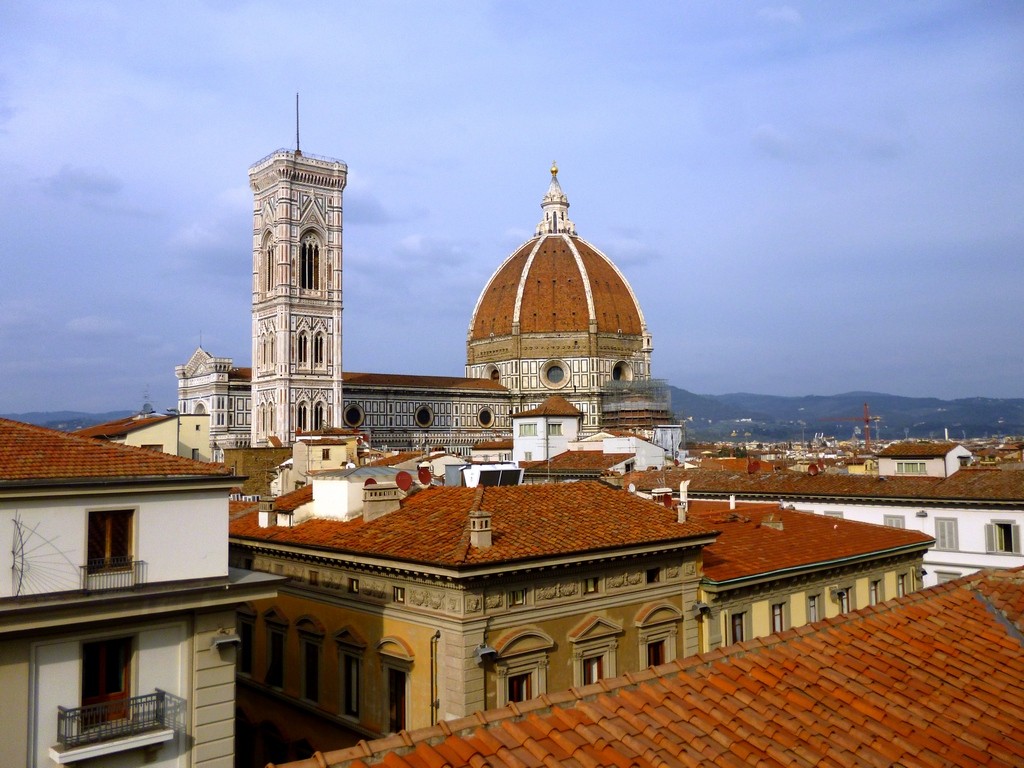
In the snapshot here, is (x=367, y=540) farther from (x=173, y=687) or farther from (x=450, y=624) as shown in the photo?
(x=173, y=687)

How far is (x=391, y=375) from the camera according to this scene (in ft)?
366

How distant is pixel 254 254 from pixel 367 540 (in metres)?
87.5

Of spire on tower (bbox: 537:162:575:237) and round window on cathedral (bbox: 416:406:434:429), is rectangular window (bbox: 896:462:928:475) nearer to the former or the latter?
round window on cathedral (bbox: 416:406:434:429)

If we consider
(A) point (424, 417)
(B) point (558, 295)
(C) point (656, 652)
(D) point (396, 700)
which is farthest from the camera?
(B) point (558, 295)

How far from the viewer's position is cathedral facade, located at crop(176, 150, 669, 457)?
308 ft

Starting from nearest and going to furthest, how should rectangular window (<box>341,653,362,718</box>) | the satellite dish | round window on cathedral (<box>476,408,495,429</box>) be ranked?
rectangular window (<box>341,653,362,718</box>) < the satellite dish < round window on cathedral (<box>476,408,495,429</box>)

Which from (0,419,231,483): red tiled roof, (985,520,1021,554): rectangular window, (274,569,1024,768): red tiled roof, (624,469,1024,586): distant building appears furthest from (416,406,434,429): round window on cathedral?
(274,569,1024,768): red tiled roof

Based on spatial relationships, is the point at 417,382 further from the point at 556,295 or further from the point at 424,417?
the point at 556,295

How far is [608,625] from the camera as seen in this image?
1596 centimetres

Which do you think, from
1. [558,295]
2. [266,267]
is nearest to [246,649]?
[266,267]

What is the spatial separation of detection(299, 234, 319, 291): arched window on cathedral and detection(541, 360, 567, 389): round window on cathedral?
37218 millimetres

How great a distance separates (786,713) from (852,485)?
99.4ft

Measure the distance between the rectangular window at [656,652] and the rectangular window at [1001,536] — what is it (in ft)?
61.4

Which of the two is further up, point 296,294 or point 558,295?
point 558,295
